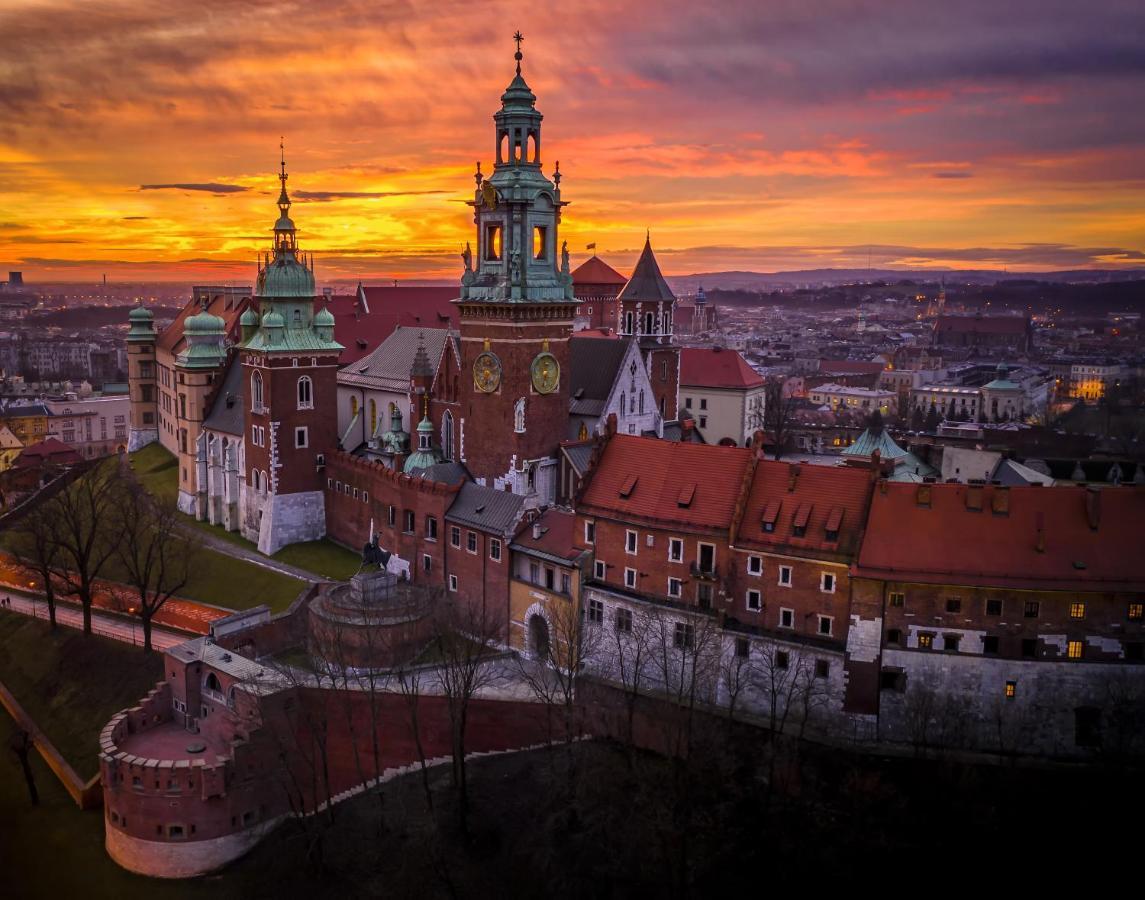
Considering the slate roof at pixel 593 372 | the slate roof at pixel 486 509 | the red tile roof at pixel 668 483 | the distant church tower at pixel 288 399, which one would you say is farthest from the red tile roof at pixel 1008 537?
the distant church tower at pixel 288 399

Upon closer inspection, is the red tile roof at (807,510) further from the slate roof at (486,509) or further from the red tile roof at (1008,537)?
the slate roof at (486,509)

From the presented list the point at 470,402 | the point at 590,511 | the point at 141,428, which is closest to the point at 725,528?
the point at 590,511

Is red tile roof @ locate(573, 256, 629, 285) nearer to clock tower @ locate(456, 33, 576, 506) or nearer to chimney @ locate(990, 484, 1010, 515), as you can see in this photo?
clock tower @ locate(456, 33, 576, 506)

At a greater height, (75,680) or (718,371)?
(718,371)

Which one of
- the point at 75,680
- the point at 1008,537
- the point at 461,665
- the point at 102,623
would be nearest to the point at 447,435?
the point at 461,665

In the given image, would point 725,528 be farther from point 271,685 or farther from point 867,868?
point 271,685

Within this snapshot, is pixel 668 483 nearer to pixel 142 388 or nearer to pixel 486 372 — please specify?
pixel 486 372
